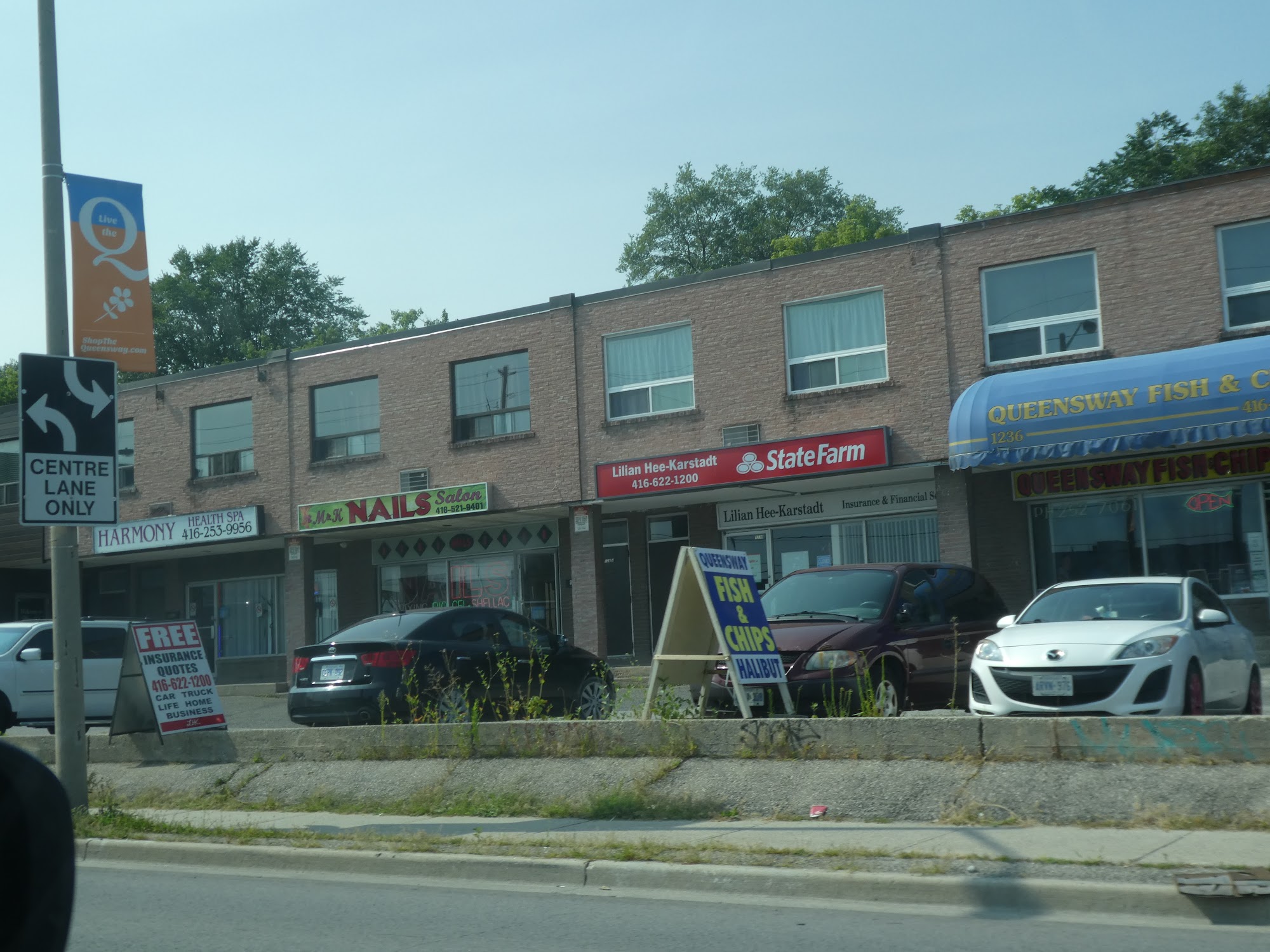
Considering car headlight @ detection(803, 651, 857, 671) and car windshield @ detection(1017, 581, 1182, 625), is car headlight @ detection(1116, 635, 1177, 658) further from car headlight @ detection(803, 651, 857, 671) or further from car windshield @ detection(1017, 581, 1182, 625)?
car headlight @ detection(803, 651, 857, 671)

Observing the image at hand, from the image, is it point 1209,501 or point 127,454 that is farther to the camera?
point 127,454

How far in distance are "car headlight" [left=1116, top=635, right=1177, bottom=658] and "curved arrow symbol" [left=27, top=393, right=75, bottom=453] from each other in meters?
8.80

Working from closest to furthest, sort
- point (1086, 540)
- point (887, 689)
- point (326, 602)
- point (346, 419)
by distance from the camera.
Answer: point (887, 689) → point (1086, 540) → point (346, 419) → point (326, 602)

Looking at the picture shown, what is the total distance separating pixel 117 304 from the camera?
40.1ft

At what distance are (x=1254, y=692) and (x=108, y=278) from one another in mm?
11496

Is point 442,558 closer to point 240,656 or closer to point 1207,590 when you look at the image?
point 240,656

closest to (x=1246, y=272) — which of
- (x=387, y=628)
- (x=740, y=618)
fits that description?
(x=740, y=618)

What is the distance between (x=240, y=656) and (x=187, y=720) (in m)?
18.8

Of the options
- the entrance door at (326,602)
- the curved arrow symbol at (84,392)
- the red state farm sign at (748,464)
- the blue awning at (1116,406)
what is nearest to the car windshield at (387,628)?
the curved arrow symbol at (84,392)

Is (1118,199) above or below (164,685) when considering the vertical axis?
above

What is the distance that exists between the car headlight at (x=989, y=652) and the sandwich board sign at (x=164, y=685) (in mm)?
8004

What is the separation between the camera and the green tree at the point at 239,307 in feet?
217

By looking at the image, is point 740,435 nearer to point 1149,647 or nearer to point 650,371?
point 650,371

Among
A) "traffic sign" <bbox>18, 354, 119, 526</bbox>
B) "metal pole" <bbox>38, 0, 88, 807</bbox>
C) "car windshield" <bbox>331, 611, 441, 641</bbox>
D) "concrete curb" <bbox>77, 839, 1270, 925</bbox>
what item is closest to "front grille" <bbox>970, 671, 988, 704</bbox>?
"concrete curb" <bbox>77, 839, 1270, 925</bbox>
